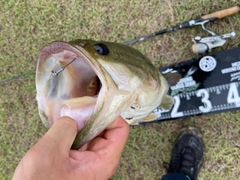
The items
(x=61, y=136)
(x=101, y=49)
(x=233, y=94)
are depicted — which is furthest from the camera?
(x=233, y=94)

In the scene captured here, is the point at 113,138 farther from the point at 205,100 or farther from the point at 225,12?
the point at 225,12

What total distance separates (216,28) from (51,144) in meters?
1.44

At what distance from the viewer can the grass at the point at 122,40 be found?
1.96 m

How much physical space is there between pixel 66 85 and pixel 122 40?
1047 millimetres

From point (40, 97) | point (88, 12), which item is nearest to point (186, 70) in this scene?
point (88, 12)

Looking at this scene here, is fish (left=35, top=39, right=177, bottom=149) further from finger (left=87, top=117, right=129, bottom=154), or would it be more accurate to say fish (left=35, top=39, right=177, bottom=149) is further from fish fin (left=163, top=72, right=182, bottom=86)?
fish fin (left=163, top=72, right=182, bottom=86)

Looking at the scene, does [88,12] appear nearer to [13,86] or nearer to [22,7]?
[22,7]

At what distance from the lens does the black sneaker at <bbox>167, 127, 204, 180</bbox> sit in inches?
78.8

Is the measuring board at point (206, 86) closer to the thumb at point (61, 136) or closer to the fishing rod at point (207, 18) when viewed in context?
the fishing rod at point (207, 18)

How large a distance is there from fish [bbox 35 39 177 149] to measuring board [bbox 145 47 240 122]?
1.94 feet

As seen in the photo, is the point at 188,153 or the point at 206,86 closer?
the point at 206,86

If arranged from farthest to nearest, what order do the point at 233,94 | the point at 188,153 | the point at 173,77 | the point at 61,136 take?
1. the point at 188,153
2. the point at 173,77
3. the point at 233,94
4. the point at 61,136

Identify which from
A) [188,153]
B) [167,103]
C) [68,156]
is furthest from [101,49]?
[188,153]

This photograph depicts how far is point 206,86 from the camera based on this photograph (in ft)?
6.06
